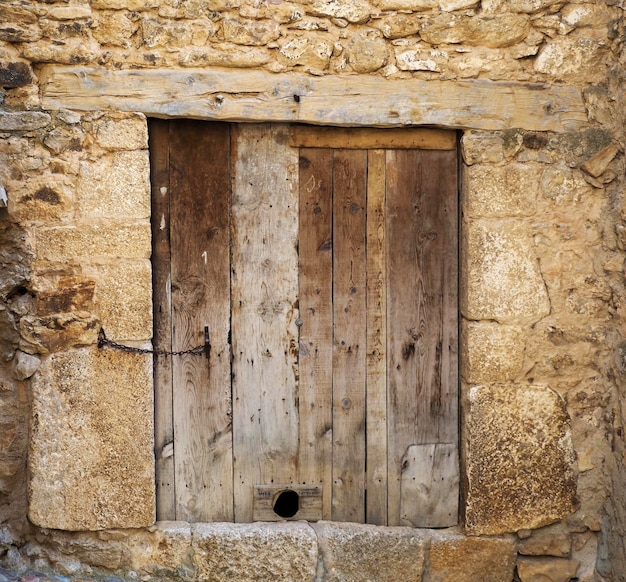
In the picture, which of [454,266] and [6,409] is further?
[454,266]

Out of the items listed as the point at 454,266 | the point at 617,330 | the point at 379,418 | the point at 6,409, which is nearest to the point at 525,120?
the point at 454,266

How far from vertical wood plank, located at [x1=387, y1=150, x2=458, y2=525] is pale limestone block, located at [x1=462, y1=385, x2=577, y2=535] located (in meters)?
0.17

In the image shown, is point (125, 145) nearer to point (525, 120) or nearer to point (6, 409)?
point (6, 409)

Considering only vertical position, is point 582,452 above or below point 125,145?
below

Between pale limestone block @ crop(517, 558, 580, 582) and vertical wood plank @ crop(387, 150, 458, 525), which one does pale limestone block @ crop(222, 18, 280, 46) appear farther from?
pale limestone block @ crop(517, 558, 580, 582)

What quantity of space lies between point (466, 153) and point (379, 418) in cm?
118

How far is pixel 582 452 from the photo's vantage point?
3.51m

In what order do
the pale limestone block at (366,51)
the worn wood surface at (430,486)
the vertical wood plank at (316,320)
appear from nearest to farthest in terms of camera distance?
the pale limestone block at (366,51) → the vertical wood plank at (316,320) → the worn wood surface at (430,486)

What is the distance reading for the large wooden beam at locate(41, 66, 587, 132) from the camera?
3160 millimetres

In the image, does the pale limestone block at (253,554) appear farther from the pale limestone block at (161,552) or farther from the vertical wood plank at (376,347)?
the vertical wood plank at (376,347)

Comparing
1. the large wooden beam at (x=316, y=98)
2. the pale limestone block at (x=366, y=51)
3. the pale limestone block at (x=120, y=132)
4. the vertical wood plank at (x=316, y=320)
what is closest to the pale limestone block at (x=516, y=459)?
the vertical wood plank at (x=316, y=320)

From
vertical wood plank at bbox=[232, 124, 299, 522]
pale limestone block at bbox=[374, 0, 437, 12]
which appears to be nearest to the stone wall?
pale limestone block at bbox=[374, 0, 437, 12]

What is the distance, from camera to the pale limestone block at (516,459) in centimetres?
344

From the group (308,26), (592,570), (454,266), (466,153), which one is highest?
(308,26)
